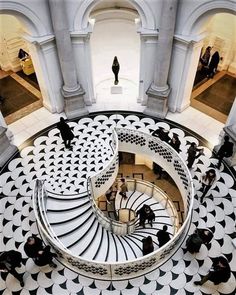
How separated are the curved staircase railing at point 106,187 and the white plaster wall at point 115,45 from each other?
5070 mm

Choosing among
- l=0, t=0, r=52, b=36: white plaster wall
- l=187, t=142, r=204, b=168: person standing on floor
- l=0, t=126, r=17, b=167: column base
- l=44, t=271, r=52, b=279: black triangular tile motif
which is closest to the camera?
l=44, t=271, r=52, b=279: black triangular tile motif

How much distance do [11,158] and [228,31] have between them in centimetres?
998

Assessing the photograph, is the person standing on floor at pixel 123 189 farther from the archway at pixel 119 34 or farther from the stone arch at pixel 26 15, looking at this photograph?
the stone arch at pixel 26 15

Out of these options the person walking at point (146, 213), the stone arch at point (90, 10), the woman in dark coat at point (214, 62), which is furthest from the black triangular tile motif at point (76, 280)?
the woman in dark coat at point (214, 62)

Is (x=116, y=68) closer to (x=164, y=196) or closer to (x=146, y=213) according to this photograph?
(x=164, y=196)

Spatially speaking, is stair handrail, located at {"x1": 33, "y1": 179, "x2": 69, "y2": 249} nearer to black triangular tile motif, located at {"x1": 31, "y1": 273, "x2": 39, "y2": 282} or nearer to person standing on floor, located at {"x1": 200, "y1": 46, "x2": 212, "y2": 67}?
black triangular tile motif, located at {"x1": 31, "y1": 273, "x2": 39, "y2": 282}

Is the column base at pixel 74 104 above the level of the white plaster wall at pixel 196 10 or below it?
below

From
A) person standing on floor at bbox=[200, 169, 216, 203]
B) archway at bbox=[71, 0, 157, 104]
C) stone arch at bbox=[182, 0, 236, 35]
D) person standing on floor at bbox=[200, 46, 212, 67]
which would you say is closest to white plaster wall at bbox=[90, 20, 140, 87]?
archway at bbox=[71, 0, 157, 104]

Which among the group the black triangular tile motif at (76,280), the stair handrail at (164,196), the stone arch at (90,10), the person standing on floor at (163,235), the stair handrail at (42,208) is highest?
the stone arch at (90,10)

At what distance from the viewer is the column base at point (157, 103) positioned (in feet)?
34.0

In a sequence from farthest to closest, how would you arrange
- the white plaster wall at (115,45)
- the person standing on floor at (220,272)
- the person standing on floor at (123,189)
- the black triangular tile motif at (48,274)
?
1. the white plaster wall at (115,45)
2. the person standing on floor at (123,189)
3. the black triangular tile motif at (48,274)
4. the person standing on floor at (220,272)

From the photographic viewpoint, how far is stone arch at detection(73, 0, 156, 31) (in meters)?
8.78

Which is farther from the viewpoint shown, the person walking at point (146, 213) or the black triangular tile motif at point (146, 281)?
the person walking at point (146, 213)

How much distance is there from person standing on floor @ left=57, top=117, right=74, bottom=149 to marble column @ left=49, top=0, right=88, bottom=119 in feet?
4.76
